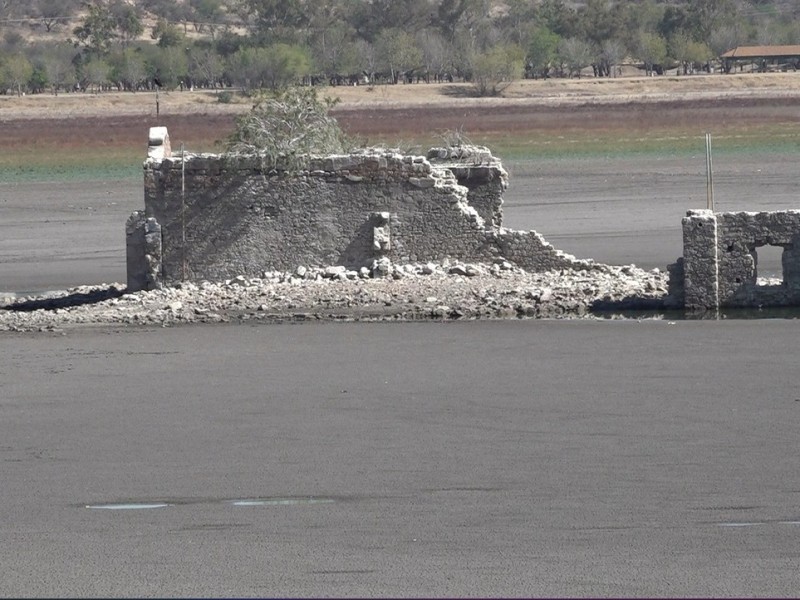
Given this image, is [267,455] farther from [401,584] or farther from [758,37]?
[758,37]

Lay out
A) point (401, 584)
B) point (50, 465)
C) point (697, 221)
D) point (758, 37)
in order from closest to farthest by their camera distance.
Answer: point (401, 584), point (50, 465), point (697, 221), point (758, 37)

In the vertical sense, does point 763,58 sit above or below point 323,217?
above

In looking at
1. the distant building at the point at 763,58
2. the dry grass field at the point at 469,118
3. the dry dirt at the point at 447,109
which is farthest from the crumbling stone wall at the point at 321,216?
the distant building at the point at 763,58

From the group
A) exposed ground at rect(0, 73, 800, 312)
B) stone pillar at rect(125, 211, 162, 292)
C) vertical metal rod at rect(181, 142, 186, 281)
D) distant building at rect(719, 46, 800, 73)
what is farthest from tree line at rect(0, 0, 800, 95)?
vertical metal rod at rect(181, 142, 186, 281)

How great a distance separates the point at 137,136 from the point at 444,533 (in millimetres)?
42790

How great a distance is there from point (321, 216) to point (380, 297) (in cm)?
169

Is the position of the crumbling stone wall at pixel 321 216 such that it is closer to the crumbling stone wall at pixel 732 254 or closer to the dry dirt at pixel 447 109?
the crumbling stone wall at pixel 732 254

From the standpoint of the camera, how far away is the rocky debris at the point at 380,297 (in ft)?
60.6

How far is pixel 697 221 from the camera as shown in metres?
18.3

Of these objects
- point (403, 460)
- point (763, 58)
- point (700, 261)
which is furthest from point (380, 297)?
point (763, 58)

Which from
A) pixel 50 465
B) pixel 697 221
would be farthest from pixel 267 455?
pixel 697 221

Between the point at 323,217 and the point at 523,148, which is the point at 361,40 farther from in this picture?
the point at 323,217

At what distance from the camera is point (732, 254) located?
18375 millimetres

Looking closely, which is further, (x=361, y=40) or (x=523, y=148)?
(x=361, y=40)
